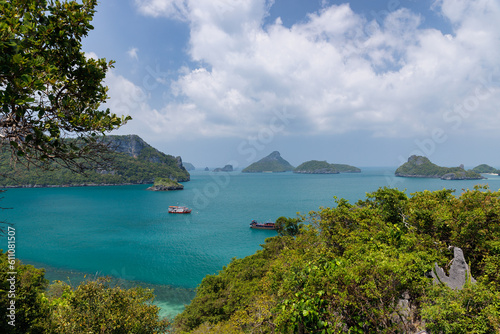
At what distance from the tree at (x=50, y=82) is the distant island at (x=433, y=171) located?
19948 centimetres

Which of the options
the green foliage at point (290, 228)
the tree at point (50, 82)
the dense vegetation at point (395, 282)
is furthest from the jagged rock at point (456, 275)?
the green foliage at point (290, 228)

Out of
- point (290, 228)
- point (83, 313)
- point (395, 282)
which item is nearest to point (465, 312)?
point (395, 282)

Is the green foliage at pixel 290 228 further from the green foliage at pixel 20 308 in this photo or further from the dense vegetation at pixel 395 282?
the green foliage at pixel 20 308

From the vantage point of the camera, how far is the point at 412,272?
26.8 feet

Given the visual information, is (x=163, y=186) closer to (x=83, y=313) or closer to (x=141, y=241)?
(x=141, y=241)

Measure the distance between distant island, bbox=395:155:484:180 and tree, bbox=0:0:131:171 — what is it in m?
199

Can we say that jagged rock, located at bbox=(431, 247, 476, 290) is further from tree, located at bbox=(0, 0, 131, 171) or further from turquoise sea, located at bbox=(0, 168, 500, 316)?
turquoise sea, located at bbox=(0, 168, 500, 316)

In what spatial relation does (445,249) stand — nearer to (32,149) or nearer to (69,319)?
(32,149)

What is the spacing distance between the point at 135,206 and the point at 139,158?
116 metres

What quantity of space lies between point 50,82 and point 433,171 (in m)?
217

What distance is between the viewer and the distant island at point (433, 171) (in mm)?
151250

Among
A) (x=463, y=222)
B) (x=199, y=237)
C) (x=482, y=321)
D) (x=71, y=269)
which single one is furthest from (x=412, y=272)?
(x=199, y=237)

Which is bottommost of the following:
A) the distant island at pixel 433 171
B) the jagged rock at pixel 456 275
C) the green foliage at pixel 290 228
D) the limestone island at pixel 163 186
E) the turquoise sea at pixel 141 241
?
the turquoise sea at pixel 141 241

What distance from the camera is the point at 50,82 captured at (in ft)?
14.1
